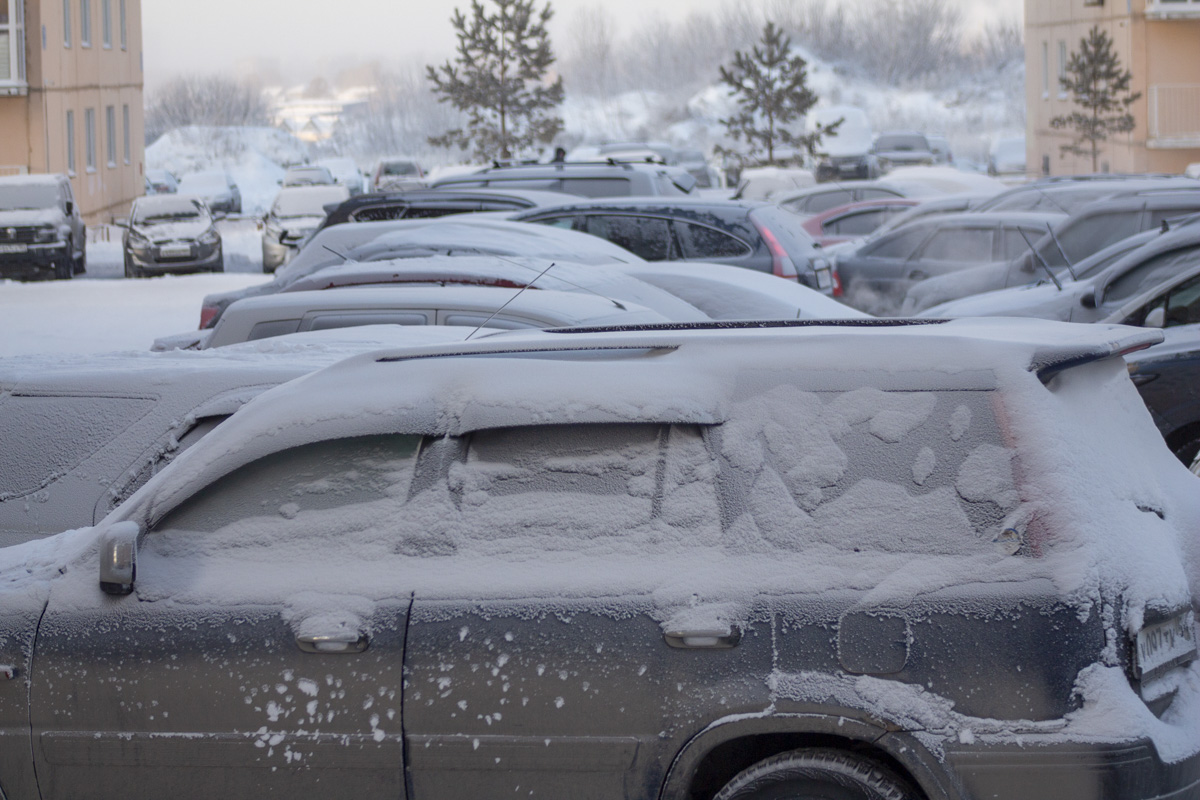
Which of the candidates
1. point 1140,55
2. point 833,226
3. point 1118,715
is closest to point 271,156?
point 1140,55

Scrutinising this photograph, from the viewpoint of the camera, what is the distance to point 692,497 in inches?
124

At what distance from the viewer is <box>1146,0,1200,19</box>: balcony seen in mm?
35656

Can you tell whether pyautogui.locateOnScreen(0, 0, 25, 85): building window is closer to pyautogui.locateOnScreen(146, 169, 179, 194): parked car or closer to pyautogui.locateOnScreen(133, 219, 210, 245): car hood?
pyautogui.locateOnScreen(133, 219, 210, 245): car hood

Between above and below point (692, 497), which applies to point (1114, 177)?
above

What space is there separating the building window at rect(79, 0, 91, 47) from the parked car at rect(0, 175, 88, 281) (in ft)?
45.2

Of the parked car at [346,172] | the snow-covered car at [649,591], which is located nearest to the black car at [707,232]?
the snow-covered car at [649,591]

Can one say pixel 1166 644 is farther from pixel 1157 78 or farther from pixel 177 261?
pixel 1157 78

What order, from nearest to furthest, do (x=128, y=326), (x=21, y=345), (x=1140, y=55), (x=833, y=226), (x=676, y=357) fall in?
1. (x=676, y=357)
2. (x=21, y=345)
3. (x=128, y=326)
4. (x=833, y=226)
5. (x=1140, y=55)

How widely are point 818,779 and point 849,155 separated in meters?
40.4

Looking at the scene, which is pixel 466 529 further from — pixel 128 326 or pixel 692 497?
pixel 128 326

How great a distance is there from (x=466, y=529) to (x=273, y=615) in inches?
20.0

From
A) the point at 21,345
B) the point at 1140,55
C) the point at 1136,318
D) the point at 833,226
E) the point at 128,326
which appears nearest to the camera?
the point at 1136,318

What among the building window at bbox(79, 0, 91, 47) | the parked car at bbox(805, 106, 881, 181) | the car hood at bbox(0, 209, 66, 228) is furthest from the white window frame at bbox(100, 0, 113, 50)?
the parked car at bbox(805, 106, 881, 181)

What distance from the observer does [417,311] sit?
6.71 m
